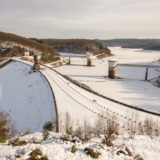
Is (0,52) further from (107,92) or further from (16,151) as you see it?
(16,151)

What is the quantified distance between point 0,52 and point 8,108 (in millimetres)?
39651

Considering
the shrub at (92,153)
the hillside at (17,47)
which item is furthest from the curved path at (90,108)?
the hillside at (17,47)

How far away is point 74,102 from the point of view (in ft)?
42.8

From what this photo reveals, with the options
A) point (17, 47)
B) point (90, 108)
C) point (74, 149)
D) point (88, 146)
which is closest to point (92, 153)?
point (88, 146)

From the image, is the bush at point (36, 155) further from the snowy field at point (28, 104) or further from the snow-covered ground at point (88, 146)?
the snowy field at point (28, 104)

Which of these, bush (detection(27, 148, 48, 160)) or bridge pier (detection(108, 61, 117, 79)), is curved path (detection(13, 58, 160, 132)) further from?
bridge pier (detection(108, 61, 117, 79))

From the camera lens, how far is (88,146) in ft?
19.6

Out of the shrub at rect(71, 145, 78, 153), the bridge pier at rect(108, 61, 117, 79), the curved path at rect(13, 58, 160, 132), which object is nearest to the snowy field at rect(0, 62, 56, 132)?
the curved path at rect(13, 58, 160, 132)

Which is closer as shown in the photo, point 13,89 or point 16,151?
point 16,151

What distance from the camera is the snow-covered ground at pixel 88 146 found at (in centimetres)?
515

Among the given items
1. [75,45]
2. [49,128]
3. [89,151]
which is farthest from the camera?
[75,45]

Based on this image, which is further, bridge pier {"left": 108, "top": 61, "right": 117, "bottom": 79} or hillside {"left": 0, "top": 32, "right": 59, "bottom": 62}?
hillside {"left": 0, "top": 32, "right": 59, "bottom": 62}

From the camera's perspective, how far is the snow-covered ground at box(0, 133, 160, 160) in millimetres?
5148

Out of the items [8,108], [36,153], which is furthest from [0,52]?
[36,153]
